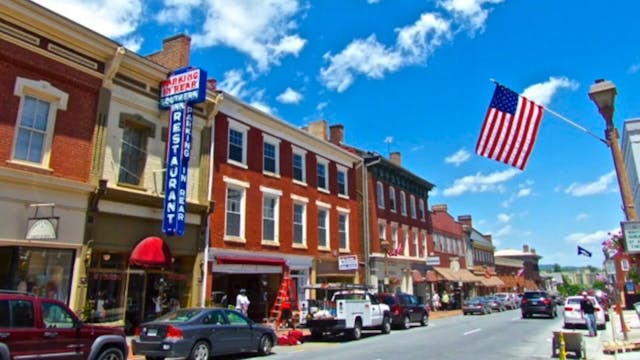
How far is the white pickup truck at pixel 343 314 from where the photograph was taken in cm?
1836

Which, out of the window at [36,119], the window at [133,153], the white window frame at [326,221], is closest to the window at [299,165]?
the white window frame at [326,221]

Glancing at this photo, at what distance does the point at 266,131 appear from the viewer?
24.5 m

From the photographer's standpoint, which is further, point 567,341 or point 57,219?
point 57,219

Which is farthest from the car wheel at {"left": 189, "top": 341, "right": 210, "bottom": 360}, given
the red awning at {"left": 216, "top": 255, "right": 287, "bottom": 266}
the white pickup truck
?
the red awning at {"left": 216, "top": 255, "right": 287, "bottom": 266}

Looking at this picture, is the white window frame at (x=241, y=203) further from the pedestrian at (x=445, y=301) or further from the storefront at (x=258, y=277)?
the pedestrian at (x=445, y=301)

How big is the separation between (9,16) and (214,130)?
8.59 m

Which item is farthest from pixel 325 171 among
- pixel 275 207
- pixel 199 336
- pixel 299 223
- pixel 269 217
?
pixel 199 336

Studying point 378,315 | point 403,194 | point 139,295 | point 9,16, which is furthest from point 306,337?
point 403,194

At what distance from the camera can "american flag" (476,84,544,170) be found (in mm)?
12891

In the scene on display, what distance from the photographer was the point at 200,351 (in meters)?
12.4

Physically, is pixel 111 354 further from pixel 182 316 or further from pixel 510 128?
pixel 510 128

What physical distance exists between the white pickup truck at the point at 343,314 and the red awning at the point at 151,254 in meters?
5.66

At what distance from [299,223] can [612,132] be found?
1769 centimetres

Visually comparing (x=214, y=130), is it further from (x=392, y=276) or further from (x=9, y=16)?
(x=392, y=276)
